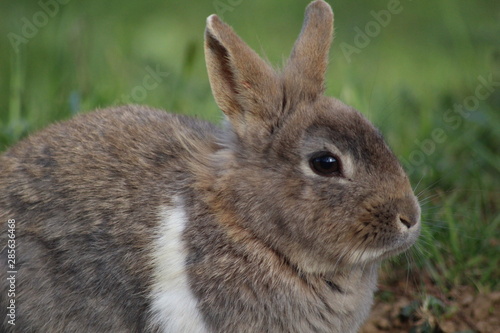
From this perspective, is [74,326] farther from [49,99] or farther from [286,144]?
[49,99]

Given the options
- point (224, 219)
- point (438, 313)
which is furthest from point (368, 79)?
point (224, 219)

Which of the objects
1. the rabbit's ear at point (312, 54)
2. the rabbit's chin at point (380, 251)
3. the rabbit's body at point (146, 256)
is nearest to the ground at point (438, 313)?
the rabbit's body at point (146, 256)

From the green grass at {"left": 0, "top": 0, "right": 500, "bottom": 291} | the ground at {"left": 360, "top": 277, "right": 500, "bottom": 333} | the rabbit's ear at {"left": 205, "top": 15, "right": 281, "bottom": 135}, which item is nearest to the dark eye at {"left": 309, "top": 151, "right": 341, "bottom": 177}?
the rabbit's ear at {"left": 205, "top": 15, "right": 281, "bottom": 135}

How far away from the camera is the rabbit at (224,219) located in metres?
4.09

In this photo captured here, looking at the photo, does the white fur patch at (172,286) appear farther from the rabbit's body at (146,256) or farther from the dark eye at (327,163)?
the dark eye at (327,163)

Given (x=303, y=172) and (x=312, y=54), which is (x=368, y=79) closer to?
(x=312, y=54)

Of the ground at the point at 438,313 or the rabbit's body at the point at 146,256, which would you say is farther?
the ground at the point at 438,313

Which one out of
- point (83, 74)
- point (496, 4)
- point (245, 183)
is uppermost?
point (496, 4)

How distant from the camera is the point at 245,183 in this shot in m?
4.20

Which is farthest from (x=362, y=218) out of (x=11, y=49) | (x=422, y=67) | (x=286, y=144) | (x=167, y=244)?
(x=422, y=67)

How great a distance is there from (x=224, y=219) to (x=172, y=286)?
38 cm

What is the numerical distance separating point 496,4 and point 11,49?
4071mm

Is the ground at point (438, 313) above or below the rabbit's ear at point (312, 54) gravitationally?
below

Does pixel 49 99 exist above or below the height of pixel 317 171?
below
